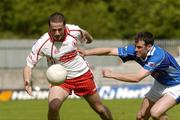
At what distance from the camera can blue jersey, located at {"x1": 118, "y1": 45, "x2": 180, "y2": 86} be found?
1334cm

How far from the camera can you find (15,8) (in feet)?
172

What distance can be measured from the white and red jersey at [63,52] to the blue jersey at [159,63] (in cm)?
90

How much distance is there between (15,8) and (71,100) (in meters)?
24.5

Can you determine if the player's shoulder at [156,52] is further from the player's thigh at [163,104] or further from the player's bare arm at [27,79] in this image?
the player's bare arm at [27,79]

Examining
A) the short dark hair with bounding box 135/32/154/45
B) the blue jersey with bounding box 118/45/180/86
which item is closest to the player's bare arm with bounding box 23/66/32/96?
the blue jersey with bounding box 118/45/180/86

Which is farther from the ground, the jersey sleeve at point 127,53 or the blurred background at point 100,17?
the jersey sleeve at point 127,53

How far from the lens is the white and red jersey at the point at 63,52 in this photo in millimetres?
13875

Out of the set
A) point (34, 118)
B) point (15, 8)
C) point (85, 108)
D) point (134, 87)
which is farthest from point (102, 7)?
point (34, 118)

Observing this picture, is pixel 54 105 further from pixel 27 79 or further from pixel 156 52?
pixel 156 52

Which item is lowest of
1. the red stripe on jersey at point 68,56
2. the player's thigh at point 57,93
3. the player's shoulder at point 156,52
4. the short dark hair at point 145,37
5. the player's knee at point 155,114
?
the player's knee at point 155,114

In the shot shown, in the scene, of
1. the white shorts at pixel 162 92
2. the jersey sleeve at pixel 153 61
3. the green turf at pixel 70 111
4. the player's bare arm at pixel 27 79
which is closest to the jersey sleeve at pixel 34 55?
the player's bare arm at pixel 27 79

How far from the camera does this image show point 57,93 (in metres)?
13.9

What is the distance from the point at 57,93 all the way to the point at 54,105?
362 millimetres

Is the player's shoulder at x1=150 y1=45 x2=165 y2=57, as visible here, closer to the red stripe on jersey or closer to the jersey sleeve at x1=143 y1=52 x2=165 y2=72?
the jersey sleeve at x1=143 y1=52 x2=165 y2=72
